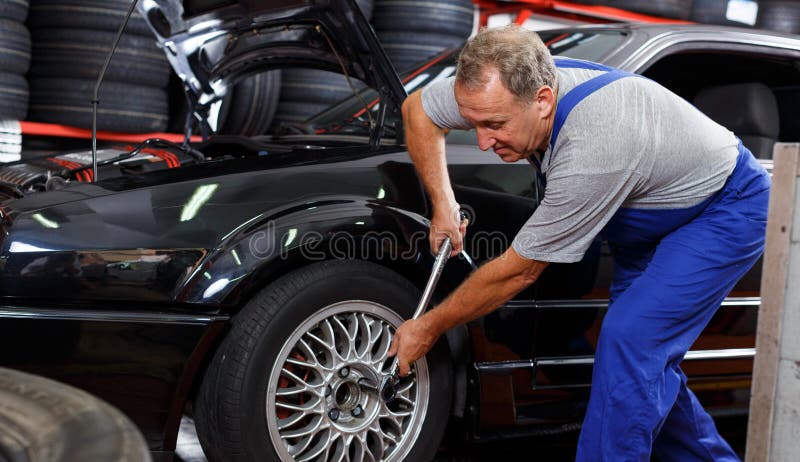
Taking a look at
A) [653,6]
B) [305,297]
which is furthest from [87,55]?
[653,6]

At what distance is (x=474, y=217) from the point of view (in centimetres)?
241

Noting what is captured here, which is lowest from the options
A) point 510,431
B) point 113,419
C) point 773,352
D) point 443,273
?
point 510,431

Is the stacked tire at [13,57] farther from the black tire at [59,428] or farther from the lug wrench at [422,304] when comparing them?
the black tire at [59,428]

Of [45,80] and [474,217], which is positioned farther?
[45,80]

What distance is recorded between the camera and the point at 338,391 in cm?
229

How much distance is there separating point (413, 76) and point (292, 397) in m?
1.47

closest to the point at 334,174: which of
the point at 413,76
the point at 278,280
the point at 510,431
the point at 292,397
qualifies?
the point at 278,280

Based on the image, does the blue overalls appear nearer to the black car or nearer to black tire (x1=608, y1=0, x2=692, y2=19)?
the black car

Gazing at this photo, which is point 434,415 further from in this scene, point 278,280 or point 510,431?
point 278,280

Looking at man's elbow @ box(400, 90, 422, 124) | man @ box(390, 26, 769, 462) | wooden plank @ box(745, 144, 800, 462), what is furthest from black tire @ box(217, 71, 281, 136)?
wooden plank @ box(745, 144, 800, 462)

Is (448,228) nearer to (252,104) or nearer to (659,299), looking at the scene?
(659,299)

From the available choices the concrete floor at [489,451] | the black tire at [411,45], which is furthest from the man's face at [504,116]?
the black tire at [411,45]

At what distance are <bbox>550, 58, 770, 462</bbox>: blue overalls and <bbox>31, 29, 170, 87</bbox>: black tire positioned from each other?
11.4ft

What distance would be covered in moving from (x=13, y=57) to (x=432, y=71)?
2.76 metres
